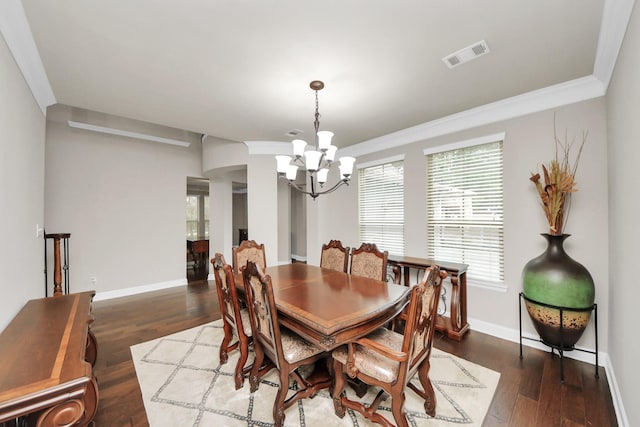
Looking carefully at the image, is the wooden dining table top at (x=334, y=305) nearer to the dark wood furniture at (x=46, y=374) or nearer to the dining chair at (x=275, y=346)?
the dining chair at (x=275, y=346)

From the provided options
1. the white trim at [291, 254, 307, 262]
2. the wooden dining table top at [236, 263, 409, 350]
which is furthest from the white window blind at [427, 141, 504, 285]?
the white trim at [291, 254, 307, 262]

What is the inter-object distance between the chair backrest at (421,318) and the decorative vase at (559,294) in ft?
4.18

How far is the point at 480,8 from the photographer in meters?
1.64

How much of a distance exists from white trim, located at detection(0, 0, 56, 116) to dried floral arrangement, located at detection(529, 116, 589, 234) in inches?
164

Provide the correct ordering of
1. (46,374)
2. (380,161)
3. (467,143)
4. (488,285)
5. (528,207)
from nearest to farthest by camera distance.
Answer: (46,374), (528,207), (488,285), (467,143), (380,161)

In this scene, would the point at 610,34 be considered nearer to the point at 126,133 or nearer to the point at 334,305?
the point at 334,305

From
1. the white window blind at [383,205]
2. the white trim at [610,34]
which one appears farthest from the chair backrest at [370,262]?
the white trim at [610,34]

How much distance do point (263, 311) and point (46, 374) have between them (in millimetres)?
1035

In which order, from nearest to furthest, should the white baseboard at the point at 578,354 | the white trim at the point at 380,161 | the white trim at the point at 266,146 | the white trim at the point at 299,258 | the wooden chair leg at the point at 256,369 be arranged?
the white baseboard at the point at 578,354 → the wooden chair leg at the point at 256,369 → the white trim at the point at 380,161 → the white trim at the point at 266,146 → the white trim at the point at 299,258

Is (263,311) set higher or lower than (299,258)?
higher

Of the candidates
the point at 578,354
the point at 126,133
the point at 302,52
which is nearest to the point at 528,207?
the point at 578,354

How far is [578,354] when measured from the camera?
8.23 feet

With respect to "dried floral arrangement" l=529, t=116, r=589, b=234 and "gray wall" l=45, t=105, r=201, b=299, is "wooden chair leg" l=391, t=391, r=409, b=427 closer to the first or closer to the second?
"dried floral arrangement" l=529, t=116, r=589, b=234

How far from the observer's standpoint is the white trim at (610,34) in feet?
5.15
